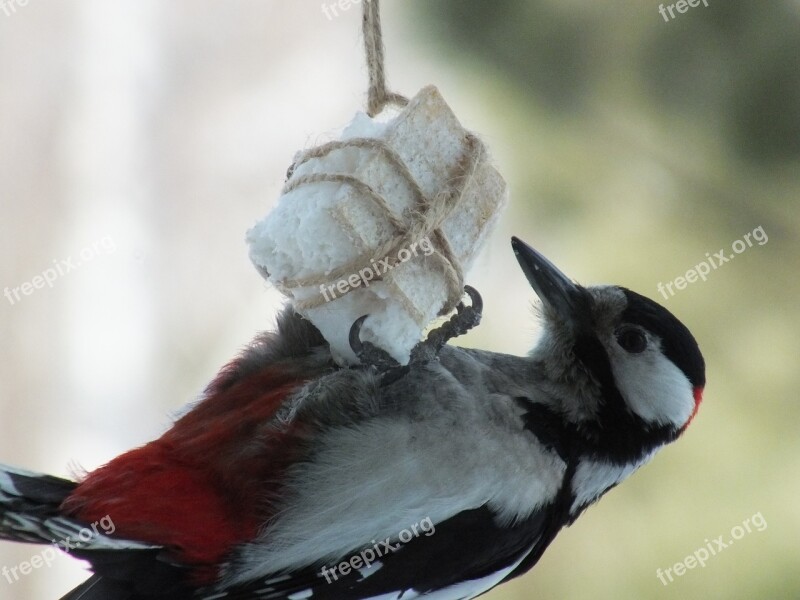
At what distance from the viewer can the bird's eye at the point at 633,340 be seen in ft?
4.79

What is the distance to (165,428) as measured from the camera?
1479mm

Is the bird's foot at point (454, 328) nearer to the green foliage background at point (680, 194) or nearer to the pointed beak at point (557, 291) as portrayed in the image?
the pointed beak at point (557, 291)

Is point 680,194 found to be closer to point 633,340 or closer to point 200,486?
point 633,340

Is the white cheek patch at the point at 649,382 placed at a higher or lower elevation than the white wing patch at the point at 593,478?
higher

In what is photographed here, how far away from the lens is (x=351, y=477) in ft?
4.16

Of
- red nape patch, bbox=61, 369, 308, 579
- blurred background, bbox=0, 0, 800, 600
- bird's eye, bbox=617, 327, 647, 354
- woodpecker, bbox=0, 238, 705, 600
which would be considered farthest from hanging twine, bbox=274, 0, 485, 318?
blurred background, bbox=0, 0, 800, 600

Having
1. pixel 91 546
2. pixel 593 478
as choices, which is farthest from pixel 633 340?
pixel 91 546

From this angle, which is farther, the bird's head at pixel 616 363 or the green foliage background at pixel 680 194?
the green foliage background at pixel 680 194

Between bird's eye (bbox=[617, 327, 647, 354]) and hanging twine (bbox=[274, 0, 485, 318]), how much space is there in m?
0.39

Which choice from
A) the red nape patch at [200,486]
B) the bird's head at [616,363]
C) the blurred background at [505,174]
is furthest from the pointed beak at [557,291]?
the blurred background at [505,174]

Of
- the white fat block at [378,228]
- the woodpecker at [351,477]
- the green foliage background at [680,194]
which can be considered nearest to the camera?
the white fat block at [378,228]

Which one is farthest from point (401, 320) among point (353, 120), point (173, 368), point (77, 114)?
point (77, 114)

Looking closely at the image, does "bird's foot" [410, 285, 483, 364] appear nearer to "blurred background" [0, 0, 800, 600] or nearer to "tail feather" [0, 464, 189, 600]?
"tail feather" [0, 464, 189, 600]

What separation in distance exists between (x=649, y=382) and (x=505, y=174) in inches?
32.7
